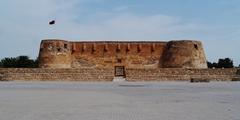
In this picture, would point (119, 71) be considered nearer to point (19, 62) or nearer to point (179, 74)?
point (179, 74)

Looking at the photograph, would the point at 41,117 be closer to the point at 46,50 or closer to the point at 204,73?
the point at 204,73

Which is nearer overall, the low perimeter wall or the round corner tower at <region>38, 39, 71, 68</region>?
the low perimeter wall

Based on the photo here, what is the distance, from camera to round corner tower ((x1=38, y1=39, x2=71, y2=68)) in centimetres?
3722

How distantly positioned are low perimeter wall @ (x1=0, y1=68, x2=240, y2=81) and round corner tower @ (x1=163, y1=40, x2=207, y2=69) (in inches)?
201

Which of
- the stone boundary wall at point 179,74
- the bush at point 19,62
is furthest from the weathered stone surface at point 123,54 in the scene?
the bush at point 19,62

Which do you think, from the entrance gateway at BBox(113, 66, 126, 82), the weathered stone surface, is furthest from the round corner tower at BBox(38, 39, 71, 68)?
the entrance gateway at BBox(113, 66, 126, 82)

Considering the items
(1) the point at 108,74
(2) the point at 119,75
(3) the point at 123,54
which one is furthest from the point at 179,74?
(3) the point at 123,54

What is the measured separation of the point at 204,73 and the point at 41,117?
1061 inches

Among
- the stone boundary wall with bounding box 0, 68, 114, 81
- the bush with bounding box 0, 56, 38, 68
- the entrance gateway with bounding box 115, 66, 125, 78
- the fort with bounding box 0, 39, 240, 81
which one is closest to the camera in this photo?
the stone boundary wall with bounding box 0, 68, 114, 81

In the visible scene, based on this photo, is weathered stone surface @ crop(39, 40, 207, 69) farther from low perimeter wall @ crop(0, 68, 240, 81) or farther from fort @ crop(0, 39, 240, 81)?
low perimeter wall @ crop(0, 68, 240, 81)

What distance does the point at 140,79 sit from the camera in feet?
103

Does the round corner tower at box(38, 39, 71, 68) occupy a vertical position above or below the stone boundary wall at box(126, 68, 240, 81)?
above

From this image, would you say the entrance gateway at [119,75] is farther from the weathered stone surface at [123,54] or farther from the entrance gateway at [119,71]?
the weathered stone surface at [123,54]

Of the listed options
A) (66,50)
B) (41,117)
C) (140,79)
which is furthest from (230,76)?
(41,117)
